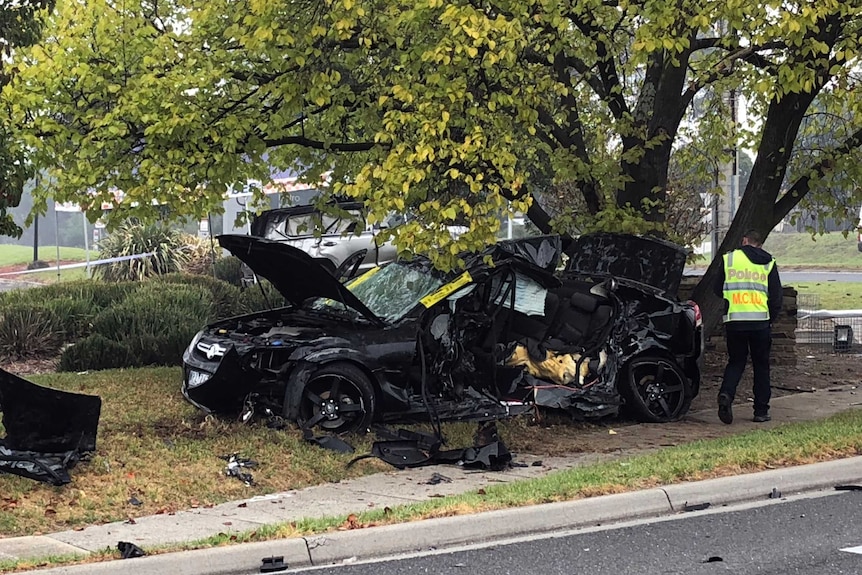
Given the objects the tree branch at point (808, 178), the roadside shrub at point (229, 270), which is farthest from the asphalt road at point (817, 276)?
the tree branch at point (808, 178)

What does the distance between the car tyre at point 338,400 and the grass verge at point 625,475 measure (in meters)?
1.78

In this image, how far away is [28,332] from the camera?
42.8ft

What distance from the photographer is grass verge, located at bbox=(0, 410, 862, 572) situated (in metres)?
5.97

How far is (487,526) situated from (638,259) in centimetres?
518

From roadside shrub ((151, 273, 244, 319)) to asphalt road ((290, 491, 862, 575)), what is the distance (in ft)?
29.1

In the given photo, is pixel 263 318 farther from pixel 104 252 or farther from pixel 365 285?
pixel 104 252

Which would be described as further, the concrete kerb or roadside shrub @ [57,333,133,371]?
roadside shrub @ [57,333,133,371]

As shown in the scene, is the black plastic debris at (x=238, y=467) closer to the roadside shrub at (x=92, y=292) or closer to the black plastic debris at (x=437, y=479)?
the black plastic debris at (x=437, y=479)

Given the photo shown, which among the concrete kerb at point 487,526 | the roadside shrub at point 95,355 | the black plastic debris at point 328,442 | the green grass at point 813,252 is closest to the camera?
the concrete kerb at point 487,526

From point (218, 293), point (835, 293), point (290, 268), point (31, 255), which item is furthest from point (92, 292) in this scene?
point (31, 255)

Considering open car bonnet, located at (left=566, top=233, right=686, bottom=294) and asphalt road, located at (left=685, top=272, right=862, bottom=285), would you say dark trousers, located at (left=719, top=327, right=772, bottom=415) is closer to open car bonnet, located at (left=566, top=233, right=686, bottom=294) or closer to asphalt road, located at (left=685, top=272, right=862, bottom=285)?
open car bonnet, located at (left=566, top=233, right=686, bottom=294)

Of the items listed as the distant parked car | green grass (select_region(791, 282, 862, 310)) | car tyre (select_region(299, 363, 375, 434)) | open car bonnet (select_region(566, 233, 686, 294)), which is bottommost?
car tyre (select_region(299, 363, 375, 434))

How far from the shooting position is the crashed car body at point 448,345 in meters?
8.58

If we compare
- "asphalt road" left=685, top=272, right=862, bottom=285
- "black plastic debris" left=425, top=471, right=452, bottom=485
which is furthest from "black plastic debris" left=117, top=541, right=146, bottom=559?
"asphalt road" left=685, top=272, right=862, bottom=285
